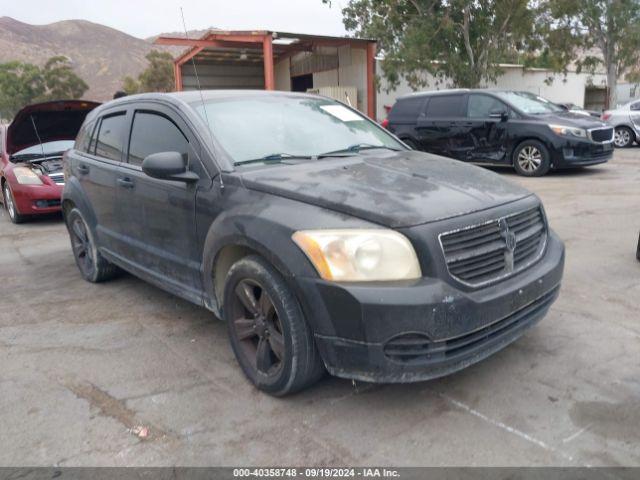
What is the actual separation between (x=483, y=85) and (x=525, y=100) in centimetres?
1186

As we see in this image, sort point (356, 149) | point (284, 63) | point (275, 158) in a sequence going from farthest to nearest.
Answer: point (284, 63) < point (356, 149) < point (275, 158)

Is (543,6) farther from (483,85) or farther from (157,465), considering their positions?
(157,465)

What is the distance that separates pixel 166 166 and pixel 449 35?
757 inches

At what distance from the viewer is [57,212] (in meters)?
9.06

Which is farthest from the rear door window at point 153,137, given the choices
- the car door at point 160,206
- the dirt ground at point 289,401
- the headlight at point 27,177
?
the headlight at point 27,177

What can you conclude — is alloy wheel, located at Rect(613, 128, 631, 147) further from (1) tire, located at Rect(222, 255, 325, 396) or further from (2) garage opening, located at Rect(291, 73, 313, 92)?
(1) tire, located at Rect(222, 255, 325, 396)

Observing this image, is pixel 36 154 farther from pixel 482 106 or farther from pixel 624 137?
pixel 624 137

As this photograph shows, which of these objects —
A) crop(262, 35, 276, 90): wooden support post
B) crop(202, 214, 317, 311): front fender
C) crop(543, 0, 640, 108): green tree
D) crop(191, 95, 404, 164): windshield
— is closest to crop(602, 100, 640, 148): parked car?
crop(543, 0, 640, 108): green tree

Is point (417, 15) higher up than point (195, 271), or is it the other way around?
point (417, 15)

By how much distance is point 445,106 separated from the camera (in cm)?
1184

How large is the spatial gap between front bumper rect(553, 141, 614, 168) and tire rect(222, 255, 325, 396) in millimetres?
8689

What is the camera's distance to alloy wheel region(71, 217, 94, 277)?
5441mm

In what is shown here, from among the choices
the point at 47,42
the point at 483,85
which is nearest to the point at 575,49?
the point at 483,85

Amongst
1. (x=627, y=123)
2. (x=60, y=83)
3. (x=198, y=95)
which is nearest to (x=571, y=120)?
(x=627, y=123)
